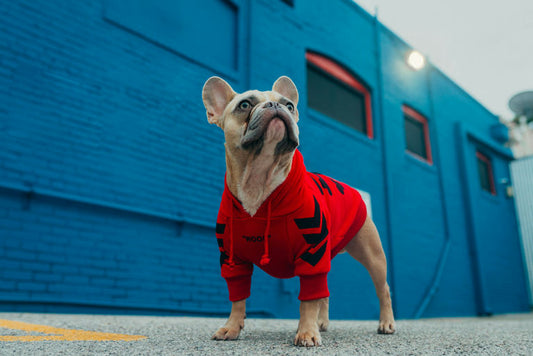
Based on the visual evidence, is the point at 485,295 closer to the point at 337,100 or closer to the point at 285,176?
the point at 337,100

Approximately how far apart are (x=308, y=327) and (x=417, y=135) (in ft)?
32.2

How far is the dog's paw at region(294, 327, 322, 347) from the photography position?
2.02m

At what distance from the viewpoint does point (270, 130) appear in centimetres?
222

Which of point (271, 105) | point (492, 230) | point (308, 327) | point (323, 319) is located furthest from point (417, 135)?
point (308, 327)

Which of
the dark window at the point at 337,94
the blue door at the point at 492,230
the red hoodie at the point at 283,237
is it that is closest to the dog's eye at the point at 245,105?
the red hoodie at the point at 283,237

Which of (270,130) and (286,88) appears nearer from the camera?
(270,130)

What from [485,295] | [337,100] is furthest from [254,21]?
[485,295]

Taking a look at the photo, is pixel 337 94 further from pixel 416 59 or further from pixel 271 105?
pixel 271 105

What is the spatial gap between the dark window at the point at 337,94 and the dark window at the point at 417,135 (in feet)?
5.89

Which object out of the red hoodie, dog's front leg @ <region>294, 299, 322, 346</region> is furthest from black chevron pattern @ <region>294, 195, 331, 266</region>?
dog's front leg @ <region>294, 299, 322, 346</region>

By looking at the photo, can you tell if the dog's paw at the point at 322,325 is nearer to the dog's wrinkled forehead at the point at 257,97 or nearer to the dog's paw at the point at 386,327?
the dog's paw at the point at 386,327

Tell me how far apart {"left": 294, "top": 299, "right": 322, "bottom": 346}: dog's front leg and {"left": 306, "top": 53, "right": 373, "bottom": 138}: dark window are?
6060mm

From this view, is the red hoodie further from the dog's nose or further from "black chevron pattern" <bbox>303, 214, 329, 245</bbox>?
the dog's nose

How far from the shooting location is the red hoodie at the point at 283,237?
2188 mm
